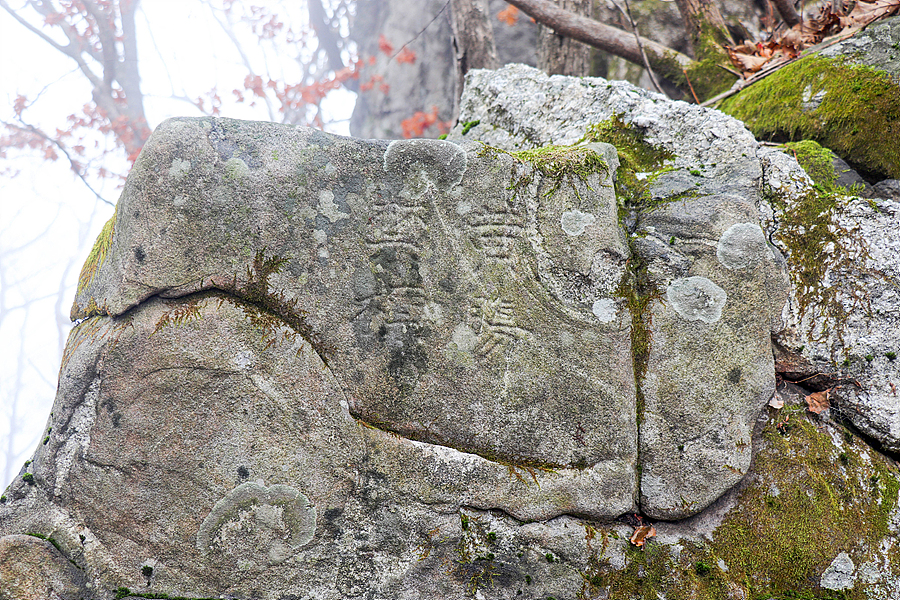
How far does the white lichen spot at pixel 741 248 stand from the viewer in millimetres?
2670

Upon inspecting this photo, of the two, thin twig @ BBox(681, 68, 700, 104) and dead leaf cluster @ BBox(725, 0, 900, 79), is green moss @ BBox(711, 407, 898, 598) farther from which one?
→ thin twig @ BBox(681, 68, 700, 104)

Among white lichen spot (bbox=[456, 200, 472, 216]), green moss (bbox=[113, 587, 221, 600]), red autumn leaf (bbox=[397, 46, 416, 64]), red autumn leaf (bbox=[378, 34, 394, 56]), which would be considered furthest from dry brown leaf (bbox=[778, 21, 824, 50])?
red autumn leaf (bbox=[378, 34, 394, 56])

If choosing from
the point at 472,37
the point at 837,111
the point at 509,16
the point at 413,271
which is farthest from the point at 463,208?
the point at 509,16

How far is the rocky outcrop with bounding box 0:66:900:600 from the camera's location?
2.21m

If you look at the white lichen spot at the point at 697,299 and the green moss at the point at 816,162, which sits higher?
the green moss at the point at 816,162

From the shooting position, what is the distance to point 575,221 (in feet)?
8.66

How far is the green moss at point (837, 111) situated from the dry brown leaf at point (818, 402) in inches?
56.6

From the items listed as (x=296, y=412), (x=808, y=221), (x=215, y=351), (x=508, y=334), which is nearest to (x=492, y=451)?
(x=508, y=334)

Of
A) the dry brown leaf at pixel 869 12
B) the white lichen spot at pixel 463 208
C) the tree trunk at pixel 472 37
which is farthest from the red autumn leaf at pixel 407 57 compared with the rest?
the white lichen spot at pixel 463 208

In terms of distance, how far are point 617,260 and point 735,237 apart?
0.61 meters

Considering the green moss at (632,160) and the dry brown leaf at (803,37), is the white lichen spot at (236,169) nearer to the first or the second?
the green moss at (632,160)

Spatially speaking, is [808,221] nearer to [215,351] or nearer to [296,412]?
[296,412]

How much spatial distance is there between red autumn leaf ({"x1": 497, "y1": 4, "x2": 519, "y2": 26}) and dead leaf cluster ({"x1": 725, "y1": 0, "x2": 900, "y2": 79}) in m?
5.52

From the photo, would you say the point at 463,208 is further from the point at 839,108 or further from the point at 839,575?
the point at 839,108
